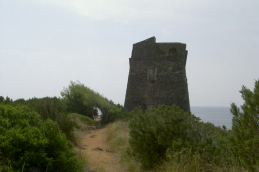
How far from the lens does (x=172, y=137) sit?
602 cm

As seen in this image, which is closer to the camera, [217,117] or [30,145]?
[30,145]

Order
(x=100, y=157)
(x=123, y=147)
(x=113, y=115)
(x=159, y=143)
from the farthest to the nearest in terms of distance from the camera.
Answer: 1. (x=113, y=115)
2. (x=123, y=147)
3. (x=100, y=157)
4. (x=159, y=143)

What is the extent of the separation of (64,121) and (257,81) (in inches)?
257

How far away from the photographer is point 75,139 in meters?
9.05

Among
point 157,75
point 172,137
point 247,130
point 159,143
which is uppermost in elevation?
point 157,75

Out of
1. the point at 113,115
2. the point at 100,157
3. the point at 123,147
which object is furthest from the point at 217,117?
the point at 100,157

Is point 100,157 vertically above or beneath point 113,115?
beneath

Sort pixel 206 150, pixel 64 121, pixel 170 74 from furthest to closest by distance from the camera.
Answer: pixel 170 74 < pixel 64 121 < pixel 206 150

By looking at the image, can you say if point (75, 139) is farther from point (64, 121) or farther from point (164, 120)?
point (164, 120)

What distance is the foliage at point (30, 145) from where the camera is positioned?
13.3 ft

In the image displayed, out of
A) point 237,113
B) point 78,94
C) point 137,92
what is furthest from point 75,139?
point 78,94

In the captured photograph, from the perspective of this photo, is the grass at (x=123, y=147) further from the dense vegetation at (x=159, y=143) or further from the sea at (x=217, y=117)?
the sea at (x=217, y=117)

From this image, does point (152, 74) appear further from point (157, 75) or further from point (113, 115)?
point (113, 115)

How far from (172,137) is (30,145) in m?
3.14
